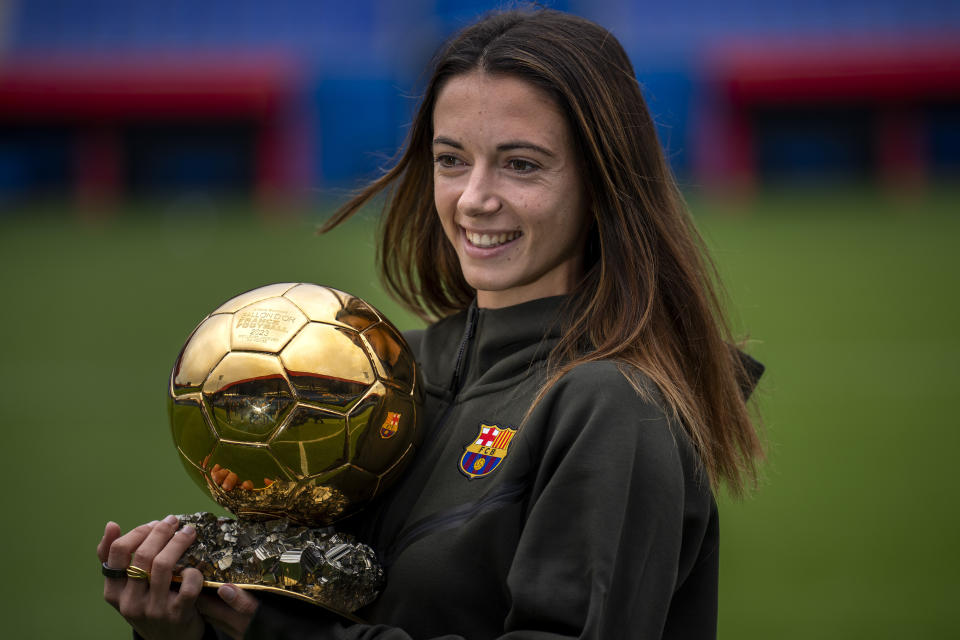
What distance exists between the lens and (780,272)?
11.7 m

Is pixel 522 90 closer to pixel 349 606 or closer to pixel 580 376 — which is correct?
pixel 580 376

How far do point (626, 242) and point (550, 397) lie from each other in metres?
0.41

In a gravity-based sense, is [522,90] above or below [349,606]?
above

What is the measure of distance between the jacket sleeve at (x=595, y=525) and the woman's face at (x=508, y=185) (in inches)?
14.5

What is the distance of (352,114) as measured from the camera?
1834cm

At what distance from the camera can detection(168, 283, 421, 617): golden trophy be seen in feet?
5.85

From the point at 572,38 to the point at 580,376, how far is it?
2.31 ft

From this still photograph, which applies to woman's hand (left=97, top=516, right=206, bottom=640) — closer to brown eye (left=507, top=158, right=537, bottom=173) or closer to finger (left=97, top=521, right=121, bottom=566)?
finger (left=97, top=521, right=121, bottom=566)

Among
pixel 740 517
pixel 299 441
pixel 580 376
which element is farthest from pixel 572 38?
pixel 740 517

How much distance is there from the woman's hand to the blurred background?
1.26 m

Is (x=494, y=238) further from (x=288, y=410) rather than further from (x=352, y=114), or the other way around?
(x=352, y=114)

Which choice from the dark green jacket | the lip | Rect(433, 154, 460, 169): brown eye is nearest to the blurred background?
Rect(433, 154, 460, 169): brown eye

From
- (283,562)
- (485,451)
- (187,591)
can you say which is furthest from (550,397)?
(187,591)

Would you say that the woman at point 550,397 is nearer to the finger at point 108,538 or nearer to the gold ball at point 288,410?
the finger at point 108,538
